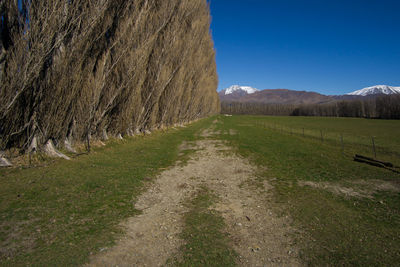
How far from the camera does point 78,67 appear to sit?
27.7ft

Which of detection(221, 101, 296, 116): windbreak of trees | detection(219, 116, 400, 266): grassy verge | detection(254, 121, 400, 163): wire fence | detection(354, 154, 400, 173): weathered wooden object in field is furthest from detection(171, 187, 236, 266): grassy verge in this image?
detection(221, 101, 296, 116): windbreak of trees

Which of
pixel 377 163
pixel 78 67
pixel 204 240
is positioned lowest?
pixel 377 163

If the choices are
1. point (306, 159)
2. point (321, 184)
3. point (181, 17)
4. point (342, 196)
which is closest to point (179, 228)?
point (342, 196)

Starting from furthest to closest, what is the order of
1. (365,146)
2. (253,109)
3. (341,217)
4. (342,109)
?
(253,109) → (342,109) → (365,146) → (341,217)

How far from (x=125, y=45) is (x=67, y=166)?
774 centimetres

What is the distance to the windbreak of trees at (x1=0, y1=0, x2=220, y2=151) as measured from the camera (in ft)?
22.4

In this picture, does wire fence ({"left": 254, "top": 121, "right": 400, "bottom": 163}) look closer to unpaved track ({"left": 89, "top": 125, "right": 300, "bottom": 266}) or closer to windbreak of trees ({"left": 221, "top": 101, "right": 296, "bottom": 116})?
unpaved track ({"left": 89, "top": 125, "right": 300, "bottom": 266})

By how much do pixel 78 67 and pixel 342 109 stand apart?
11740cm

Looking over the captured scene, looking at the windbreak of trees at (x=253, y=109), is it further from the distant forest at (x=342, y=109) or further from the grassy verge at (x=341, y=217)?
the grassy verge at (x=341, y=217)

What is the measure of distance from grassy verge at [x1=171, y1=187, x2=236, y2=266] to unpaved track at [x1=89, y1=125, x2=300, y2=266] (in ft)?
0.41

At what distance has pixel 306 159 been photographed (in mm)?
9828

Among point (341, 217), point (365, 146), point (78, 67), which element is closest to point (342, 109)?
point (365, 146)

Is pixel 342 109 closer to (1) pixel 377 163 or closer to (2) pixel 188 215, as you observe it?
(1) pixel 377 163

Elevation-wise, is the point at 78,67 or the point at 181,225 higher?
the point at 78,67
